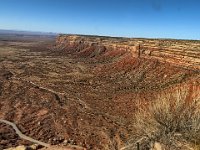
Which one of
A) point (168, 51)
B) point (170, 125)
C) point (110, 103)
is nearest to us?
point (170, 125)

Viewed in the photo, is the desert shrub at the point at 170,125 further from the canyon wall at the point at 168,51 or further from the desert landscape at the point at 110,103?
the canyon wall at the point at 168,51

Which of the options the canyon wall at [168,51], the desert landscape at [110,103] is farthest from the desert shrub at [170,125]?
the canyon wall at [168,51]

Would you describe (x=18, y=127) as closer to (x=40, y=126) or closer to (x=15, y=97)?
(x=40, y=126)

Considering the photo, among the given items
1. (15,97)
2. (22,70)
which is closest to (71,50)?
(22,70)

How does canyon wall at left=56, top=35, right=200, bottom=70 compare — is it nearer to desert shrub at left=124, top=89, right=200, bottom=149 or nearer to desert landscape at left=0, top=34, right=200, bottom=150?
desert landscape at left=0, top=34, right=200, bottom=150

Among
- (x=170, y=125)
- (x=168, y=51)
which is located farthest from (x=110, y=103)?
(x=170, y=125)

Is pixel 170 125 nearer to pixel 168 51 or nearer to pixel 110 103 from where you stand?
pixel 110 103

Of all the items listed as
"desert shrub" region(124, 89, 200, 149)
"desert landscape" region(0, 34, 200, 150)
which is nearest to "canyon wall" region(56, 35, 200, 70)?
"desert landscape" region(0, 34, 200, 150)
